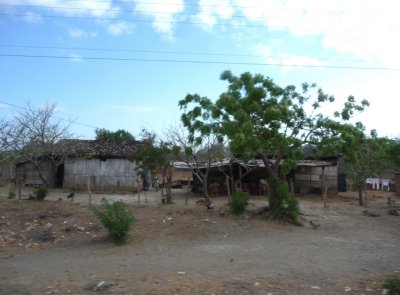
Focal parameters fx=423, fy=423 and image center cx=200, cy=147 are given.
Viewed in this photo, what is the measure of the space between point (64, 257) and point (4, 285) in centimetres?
311

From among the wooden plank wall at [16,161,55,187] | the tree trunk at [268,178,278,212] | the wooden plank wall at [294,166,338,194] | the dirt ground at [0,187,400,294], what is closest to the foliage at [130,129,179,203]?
the dirt ground at [0,187,400,294]

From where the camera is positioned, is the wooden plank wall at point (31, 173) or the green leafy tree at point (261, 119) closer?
the green leafy tree at point (261, 119)

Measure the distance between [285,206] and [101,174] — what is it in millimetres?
16768

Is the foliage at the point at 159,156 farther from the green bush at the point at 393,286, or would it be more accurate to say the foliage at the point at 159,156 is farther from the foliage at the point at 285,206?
the green bush at the point at 393,286

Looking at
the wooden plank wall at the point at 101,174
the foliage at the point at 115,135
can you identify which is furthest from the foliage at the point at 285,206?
the foliage at the point at 115,135

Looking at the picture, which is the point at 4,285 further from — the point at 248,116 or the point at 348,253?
the point at 248,116

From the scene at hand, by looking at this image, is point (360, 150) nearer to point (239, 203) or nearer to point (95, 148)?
point (239, 203)

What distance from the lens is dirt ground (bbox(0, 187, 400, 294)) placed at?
7.55 metres

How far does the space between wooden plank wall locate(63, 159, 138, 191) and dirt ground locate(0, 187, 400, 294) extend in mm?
11696

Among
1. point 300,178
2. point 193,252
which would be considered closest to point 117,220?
point 193,252

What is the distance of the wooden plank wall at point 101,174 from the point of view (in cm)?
2880

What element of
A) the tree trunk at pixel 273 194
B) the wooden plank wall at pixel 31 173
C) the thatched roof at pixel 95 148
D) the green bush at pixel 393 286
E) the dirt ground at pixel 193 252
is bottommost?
the dirt ground at pixel 193 252

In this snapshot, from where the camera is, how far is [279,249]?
1134 cm

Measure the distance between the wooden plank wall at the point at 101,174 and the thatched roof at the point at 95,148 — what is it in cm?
51
